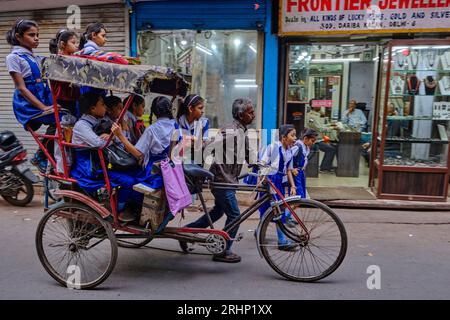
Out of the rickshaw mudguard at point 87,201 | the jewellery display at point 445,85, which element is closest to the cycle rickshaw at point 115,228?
the rickshaw mudguard at point 87,201

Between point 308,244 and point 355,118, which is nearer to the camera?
point 308,244

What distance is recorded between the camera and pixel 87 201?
11.0 ft

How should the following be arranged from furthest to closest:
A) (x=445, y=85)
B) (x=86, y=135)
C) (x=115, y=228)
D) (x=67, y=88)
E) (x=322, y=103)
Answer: (x=322, y=103)
(x=445, y=85)
(x=67, y=88)
(x=115, y=228)
(x=86, y=135)

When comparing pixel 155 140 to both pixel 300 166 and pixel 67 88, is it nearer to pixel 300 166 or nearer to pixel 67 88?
pixel 67 88

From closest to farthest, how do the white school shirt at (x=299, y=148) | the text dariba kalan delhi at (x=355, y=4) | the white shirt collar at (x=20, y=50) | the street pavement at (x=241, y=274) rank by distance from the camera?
1. the street pavement at (x=241, y=274)
2. the white shirt collar at (x=20, y=50)
3. the white school shirt at (x=299, y=148)
4. the text dariba kalan delhi at (x=355, y=4)

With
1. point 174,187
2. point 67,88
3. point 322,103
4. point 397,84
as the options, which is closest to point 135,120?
point 67,88

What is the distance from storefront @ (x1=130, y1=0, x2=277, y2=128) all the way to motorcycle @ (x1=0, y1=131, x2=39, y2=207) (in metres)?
2.63

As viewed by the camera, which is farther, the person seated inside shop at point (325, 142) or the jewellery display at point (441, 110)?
the person seated inside shop at point (325, 142)

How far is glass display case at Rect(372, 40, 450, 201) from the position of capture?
6.23 meters

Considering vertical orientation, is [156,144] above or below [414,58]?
below

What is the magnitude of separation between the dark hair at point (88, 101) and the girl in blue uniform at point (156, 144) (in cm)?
44

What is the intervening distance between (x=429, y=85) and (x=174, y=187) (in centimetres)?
502

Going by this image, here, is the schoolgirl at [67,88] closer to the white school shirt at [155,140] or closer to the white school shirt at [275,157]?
the white school shirt at [155,140]

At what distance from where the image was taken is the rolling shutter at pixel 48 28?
7211 millimetres
